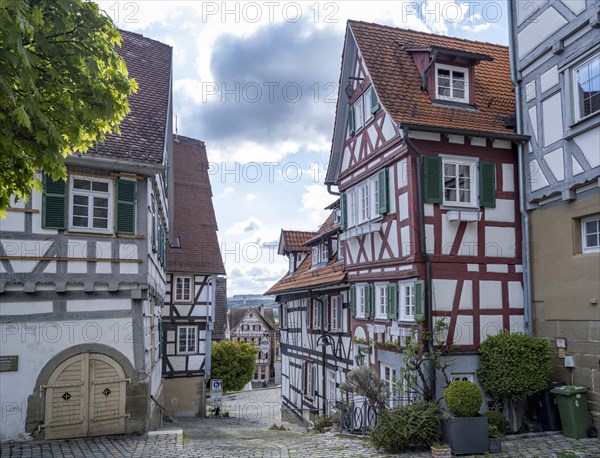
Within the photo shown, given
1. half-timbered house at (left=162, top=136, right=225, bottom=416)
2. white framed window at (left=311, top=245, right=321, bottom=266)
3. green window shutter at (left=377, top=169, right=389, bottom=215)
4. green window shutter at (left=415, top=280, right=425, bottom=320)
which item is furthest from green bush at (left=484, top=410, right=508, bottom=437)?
half-timbered house at (left=162, top=136, right=225, bottom=416)

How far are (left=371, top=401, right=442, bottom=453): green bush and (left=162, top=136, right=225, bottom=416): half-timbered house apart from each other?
17366 mm

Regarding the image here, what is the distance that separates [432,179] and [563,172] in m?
2.85

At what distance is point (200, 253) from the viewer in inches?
1121

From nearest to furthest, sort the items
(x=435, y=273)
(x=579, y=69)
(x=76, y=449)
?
(x=76, y=449) → (x=579, y=69) → (x=435, y=273)

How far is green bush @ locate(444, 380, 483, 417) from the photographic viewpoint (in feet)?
34.9

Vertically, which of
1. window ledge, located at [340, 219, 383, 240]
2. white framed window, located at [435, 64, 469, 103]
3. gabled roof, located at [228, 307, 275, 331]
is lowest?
gabled roof, located at [228, 307, 275, 331]

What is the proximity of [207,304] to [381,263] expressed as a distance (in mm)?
15249

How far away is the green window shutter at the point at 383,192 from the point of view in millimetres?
14258

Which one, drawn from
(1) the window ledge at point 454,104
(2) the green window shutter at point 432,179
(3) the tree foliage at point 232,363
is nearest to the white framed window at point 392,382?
(2) the green window shutter at point 432,179

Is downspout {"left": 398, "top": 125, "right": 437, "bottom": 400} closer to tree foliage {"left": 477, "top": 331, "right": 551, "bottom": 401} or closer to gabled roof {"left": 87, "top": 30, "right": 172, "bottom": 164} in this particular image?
tree foliage {"left": 477, "top": 331, "right": 551, "bottom": 401}

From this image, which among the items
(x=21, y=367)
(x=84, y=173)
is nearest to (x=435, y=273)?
(x=84, y=173)

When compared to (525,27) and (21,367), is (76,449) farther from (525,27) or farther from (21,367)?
(525,27)

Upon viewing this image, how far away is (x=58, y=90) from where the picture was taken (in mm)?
7324

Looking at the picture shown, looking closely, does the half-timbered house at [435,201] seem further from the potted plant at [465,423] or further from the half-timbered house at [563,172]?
the potted plant at [465,423]
